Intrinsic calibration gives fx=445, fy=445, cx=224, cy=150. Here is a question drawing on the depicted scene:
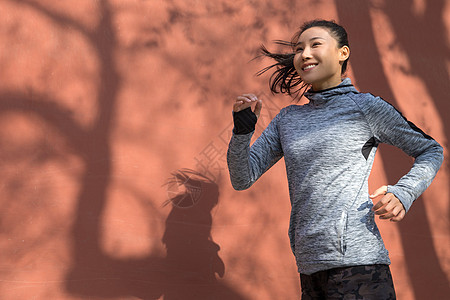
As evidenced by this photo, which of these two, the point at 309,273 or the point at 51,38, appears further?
the point at 51,38

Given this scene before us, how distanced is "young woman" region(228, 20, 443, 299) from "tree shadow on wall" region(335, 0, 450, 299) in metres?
1.13

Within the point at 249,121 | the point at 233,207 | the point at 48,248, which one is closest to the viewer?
the point at 249,121

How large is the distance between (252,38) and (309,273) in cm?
156

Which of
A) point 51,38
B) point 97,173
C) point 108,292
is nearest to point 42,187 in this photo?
point 97,173

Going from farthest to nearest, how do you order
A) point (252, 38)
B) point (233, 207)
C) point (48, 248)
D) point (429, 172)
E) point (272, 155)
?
1. point (252, 38)
2. point (233, 207)
3. point (48, 248)
4. point (272, 155)
5. point (429, 172)

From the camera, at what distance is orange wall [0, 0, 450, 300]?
227 centimetres

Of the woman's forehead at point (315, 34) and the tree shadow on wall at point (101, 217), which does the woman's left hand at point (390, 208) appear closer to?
the woman's forehead at point (315, 34)

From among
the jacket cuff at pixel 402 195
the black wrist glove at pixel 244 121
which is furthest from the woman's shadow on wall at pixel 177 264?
the jacket cuff at pixel 402 195

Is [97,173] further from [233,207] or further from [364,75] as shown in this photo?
[364,75]

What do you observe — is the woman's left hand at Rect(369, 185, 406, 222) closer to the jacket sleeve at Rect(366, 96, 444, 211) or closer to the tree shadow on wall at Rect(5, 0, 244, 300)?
the jacket sleeve at Rect(366, 96, 444, 211)

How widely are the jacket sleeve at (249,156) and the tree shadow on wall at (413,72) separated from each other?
120cm

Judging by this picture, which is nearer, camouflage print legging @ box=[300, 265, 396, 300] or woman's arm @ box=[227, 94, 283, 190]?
camouflage print legging @ box=[300, 265, 396, 300]

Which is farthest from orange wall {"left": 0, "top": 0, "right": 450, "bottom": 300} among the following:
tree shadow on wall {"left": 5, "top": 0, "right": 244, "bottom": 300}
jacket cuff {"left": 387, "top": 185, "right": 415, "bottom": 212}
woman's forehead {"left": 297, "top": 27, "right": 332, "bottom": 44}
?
jacket cuff {"left": 387, "top": 185, "right": 415, "bottom": 212}

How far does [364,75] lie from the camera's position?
2.74 metres
